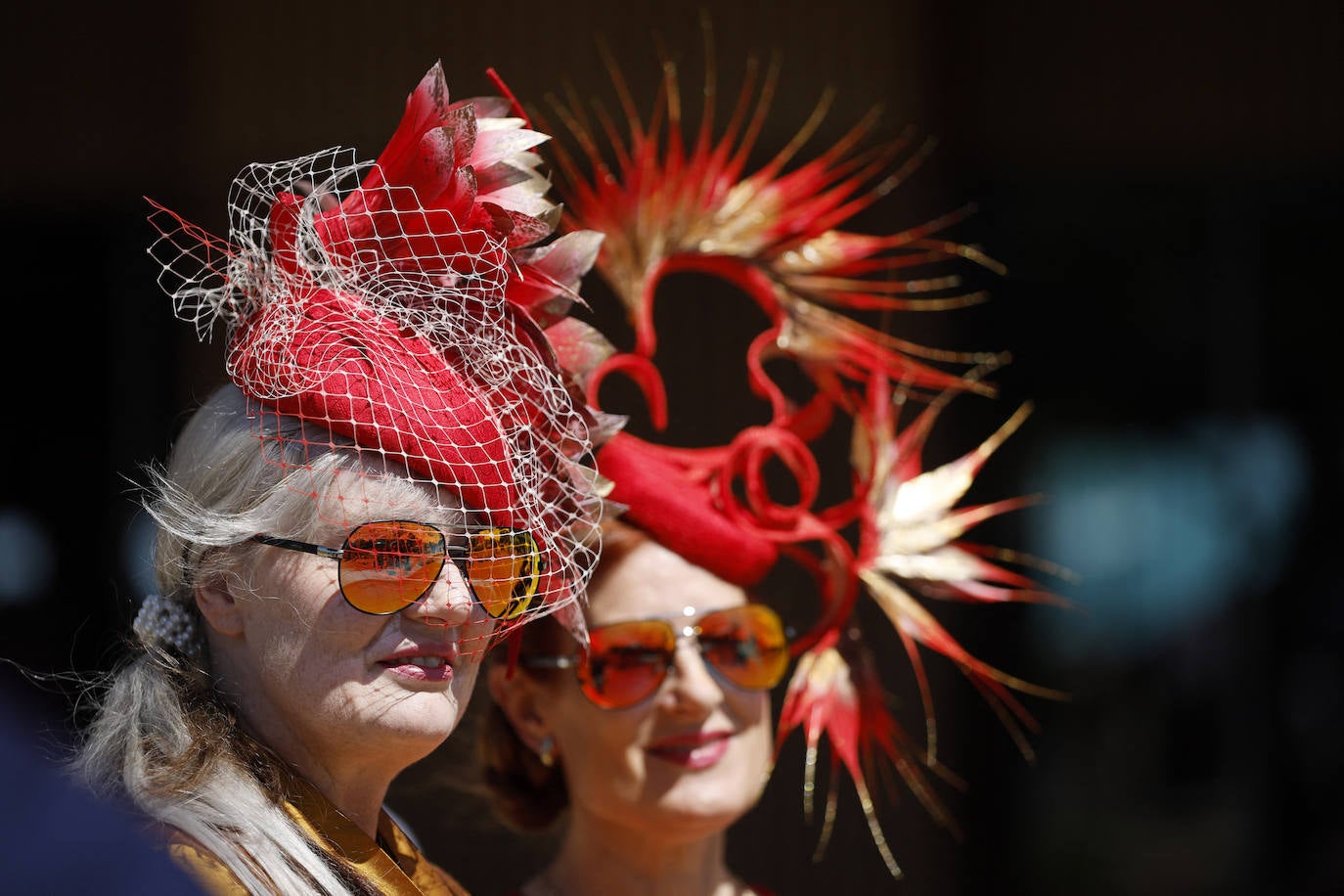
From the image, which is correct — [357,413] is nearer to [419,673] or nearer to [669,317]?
[419,673]

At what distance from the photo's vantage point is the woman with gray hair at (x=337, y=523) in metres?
1.52

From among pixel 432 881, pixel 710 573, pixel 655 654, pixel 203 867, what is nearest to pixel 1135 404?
pixel 710 573

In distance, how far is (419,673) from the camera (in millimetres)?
1569

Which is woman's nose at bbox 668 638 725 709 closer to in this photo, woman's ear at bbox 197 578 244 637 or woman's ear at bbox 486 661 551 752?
woman's ear at bbox 486 661 551 752

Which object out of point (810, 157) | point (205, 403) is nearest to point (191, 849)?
point (205, 403)

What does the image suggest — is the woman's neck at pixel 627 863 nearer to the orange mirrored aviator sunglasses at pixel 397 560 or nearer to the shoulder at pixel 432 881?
the shoulder at pixel 432 881

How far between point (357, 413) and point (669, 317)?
2252 millimetres

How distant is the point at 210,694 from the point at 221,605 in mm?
101

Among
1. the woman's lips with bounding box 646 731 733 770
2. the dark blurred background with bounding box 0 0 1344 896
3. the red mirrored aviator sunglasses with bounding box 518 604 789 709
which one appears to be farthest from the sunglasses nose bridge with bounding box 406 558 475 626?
the dark blurred background with bounding box 0 0 1344 896

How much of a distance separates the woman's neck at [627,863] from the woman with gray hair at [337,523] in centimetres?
57

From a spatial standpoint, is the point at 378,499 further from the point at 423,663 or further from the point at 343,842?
the point at 343,842

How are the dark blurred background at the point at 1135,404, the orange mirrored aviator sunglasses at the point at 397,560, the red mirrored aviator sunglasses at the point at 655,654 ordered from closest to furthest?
the orange mirrored aviator sunglasses at the point at 397,560 < the red mirrored aviator sunglasses at the point at 655,654 < the dark blurred background at the point at 1135,404

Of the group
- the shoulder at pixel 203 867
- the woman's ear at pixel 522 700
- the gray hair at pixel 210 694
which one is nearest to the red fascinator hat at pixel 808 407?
the woman's ear at pixel 522 700

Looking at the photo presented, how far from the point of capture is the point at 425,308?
5.43ft
